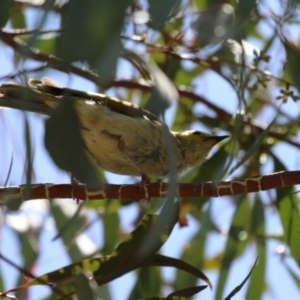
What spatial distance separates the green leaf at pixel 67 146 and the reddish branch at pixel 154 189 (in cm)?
49

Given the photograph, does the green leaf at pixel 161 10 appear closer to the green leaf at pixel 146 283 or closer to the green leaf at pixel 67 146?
the green leaf at pixel 67 146

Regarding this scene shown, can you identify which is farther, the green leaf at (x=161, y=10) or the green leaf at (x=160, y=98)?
the green leaf at (x=160, y=98)

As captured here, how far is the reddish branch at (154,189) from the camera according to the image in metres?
1.90

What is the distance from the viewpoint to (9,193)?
75.2 inches

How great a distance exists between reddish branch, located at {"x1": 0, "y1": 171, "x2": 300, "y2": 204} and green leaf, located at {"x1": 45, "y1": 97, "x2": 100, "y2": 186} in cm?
49

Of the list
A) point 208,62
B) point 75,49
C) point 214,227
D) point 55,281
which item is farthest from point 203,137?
point 75,49

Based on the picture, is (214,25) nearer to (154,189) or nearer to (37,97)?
(154,189)

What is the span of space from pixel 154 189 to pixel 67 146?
671mm

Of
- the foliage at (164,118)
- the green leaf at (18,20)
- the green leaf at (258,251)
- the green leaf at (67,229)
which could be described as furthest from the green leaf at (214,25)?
the green leaf at (18,20)

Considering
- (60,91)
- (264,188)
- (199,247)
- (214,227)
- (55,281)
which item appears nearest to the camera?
(264,188)

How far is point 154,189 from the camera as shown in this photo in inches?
79.3

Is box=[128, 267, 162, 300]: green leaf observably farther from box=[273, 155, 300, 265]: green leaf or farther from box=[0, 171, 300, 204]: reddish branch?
box=[0, 171, 300, 204]: reddish branch

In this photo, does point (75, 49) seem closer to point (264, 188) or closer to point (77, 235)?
point (264, 188)

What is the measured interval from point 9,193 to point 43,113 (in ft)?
1.74
